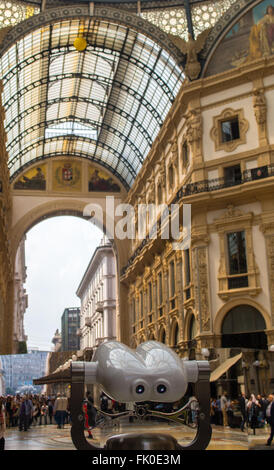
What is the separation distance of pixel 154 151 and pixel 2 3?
13.4 m

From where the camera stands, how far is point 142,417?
8844 millimetres

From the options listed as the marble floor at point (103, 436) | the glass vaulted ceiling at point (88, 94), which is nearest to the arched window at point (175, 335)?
the glass vaulted ceiling at point (88, 94)

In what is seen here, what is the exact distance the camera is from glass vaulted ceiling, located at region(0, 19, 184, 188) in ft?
128

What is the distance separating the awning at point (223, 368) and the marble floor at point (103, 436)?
134 cm

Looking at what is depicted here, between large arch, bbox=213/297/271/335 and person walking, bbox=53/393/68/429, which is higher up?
large arch, bbox=213/297/271/335

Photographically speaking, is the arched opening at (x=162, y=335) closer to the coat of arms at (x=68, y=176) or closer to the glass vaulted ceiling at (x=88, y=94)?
the glass vaulted ceiling at (x=88, y=94)

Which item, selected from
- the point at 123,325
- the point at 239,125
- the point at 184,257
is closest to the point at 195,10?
the point at 239,125

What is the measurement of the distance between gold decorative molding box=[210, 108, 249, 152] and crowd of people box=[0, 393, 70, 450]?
1607cm

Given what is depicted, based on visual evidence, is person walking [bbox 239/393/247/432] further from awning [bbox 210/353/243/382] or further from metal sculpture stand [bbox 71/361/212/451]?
metal sculpture stand [bbox 71/361/212/451]

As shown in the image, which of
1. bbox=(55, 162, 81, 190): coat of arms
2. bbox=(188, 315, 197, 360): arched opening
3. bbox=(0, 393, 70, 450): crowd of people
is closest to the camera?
bbox=(0, 393, 70, 450): crowd of people

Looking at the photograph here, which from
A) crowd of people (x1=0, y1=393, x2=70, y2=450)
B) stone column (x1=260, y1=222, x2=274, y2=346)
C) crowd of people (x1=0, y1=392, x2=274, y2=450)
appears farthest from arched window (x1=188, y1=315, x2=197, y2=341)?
crowd of people (x1=0, y1=393, x2=70, y2=450)

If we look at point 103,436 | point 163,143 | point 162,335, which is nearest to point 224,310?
point 162,335

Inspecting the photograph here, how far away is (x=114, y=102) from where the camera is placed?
47.6 metres
